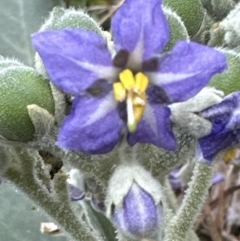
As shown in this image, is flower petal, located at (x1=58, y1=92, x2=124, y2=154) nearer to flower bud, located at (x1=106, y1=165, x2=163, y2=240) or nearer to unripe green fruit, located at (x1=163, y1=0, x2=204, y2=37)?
flower bud, located at (x1=106, y1=165, x2=163, y2=240)

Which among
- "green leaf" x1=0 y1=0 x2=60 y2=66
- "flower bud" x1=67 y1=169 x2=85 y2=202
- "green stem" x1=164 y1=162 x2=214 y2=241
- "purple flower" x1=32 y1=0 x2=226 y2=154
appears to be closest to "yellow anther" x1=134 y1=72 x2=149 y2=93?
"purple flower" x1=32 y1=0 x2=226 y2=154

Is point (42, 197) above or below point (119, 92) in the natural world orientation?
below

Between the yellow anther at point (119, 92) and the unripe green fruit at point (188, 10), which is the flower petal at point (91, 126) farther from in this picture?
the unripe green fruit at point (188, 10)

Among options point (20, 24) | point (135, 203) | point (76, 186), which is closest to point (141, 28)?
point (135, 203)

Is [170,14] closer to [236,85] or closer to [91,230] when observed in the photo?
[236,85]

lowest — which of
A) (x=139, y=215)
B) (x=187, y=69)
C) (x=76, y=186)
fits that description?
Result: (x=76, y=186)

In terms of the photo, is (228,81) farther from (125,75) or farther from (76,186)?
(76,186)
